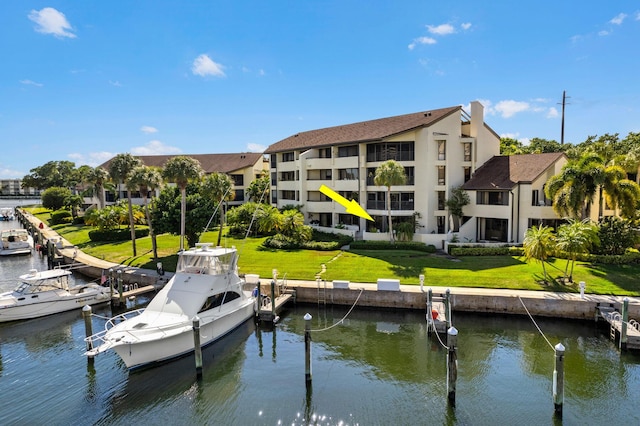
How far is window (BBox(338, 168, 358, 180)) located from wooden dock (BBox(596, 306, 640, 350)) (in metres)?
31.5

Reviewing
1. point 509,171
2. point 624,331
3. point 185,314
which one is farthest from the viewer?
point 509,171

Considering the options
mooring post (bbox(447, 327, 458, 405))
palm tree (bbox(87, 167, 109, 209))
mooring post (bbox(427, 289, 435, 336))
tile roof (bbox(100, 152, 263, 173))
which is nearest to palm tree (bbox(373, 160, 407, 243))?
mooring post (bbox(427, 289, 435, 336))

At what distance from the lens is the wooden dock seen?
75.6ft

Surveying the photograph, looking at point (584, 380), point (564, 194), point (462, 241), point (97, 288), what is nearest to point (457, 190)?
point (462, 241)

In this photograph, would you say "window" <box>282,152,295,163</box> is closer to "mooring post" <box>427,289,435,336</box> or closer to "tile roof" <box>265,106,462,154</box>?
"tile roof" <box>265,106,462,154</box>

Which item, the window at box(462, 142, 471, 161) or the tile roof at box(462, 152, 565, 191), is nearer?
the tile roof at box(462, 152, 565, 191)

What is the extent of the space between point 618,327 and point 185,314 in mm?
25372

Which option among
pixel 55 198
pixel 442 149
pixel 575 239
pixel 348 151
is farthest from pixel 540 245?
pixel 55 198

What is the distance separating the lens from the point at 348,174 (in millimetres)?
53750

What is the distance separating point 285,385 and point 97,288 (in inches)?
844

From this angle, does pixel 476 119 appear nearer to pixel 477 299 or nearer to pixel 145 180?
pixel 477 299

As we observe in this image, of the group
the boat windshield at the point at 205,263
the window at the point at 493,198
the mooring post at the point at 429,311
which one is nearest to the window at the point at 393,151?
the window at the point at 493,198

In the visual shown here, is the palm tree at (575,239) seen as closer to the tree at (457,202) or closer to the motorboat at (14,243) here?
the tree at (457,202)

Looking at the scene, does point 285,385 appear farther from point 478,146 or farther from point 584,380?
point 478,146
